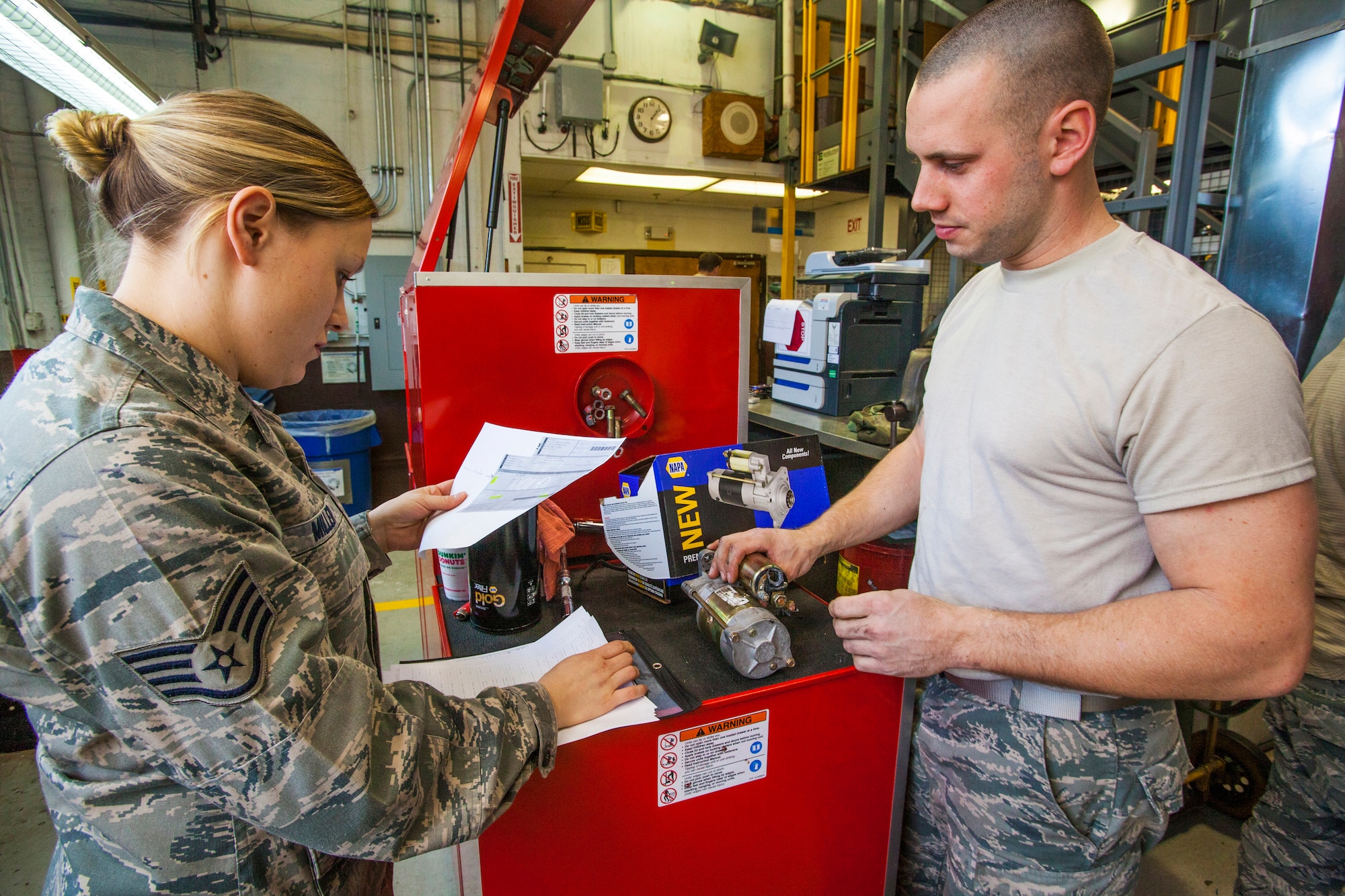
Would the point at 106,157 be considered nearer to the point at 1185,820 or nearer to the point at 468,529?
the point at 468,529

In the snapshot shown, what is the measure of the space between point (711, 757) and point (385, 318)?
14.5 ft

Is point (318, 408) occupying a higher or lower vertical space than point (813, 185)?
lower

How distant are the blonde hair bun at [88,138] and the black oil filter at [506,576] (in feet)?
2.22

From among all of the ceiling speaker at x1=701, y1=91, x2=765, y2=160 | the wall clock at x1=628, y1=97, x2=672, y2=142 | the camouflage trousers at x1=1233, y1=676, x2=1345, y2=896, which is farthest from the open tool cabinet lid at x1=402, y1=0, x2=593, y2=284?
the ceiling speaker at x1=701, y1=91, x2=765, y2=160

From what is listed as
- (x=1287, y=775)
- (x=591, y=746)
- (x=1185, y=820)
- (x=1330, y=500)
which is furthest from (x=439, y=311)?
(x=1185, y=820)

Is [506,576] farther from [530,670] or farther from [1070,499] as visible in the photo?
[1070,499]

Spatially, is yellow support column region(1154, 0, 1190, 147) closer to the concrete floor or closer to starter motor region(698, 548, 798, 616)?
the concrete floor

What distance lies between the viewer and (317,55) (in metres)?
4.45

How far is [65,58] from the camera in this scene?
6.89 feet

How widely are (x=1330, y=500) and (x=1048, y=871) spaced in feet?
2.88

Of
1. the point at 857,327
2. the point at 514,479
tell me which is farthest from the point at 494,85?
the point at 857,327

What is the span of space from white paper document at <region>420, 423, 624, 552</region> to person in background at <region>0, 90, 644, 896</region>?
0.66 ft

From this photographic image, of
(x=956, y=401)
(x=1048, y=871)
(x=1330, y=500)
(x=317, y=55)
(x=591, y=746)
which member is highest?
(x=317, y=55)

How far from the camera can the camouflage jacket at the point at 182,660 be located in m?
0.52
